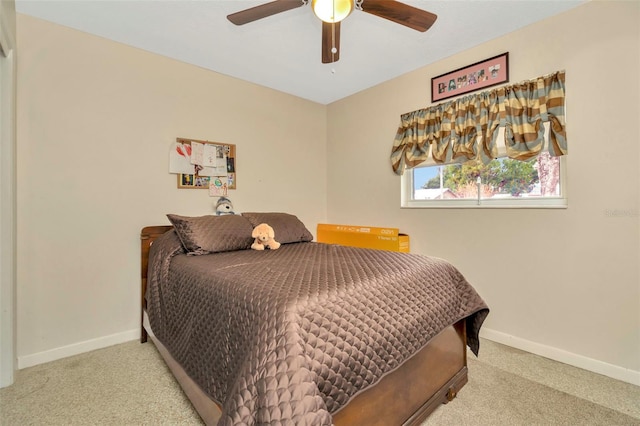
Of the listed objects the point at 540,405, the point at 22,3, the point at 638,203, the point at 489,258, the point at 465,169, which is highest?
the point at 22,3

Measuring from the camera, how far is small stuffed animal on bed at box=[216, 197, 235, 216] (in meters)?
2.72

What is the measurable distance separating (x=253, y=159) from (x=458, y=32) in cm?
213

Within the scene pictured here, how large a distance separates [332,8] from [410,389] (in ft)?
6.36

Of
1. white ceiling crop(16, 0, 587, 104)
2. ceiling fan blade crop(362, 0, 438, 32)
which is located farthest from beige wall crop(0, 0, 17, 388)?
ceiling fan blade crop(362, 0, 438, 32)

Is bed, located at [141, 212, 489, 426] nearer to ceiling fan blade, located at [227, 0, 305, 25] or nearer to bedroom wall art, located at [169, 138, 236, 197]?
bedroom wall art, located at [169, 138, 236, 197]

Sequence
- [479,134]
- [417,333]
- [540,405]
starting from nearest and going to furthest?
[417,333] < [540,405] < [479,134]

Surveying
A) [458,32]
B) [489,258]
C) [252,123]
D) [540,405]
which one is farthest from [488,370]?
[252,123]

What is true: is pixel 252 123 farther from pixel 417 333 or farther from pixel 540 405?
pixel 540 405

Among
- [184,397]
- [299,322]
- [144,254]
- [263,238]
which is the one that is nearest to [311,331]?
[299,322]

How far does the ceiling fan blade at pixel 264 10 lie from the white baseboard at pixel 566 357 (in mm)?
2689

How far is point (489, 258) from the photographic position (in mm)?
2320

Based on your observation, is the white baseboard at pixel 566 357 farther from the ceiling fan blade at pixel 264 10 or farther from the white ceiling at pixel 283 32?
the ceiling fan blade at pixel 264 10

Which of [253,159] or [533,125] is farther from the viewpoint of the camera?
[253,159]

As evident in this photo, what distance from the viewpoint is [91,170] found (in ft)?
7.11
